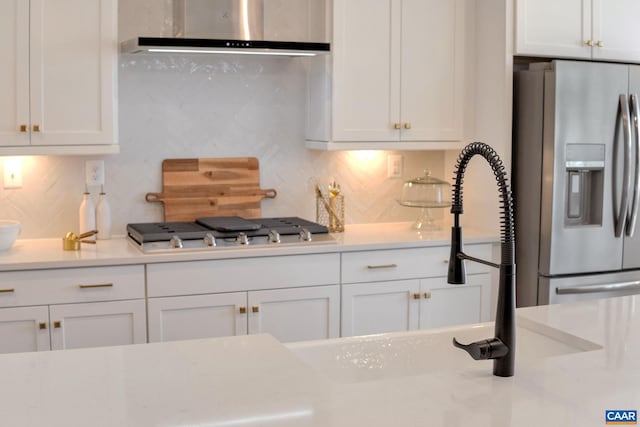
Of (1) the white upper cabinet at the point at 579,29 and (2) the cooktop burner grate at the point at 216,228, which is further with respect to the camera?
(1) the white upper cabinet at the point at 579,29

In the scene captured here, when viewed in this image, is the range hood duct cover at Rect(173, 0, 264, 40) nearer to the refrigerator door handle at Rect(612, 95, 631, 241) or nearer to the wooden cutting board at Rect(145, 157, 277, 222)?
the wooden cutting board at Rect(145, 157, 277, 222)

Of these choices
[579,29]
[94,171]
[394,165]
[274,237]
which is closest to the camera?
[274,237]

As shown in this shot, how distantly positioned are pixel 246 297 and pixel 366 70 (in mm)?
1254

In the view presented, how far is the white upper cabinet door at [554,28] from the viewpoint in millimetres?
4051

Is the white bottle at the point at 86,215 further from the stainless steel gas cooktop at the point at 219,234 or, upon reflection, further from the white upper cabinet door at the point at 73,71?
the white upper cabinet door at the point at 73,71

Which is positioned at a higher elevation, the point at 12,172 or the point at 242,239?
the point at 12,172

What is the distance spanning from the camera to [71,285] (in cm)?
336

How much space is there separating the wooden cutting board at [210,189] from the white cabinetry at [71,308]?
2.46 feet

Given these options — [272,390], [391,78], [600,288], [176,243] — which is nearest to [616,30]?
[391,78]

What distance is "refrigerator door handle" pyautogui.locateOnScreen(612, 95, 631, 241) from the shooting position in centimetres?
404

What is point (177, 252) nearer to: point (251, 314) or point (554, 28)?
point (251, 314)

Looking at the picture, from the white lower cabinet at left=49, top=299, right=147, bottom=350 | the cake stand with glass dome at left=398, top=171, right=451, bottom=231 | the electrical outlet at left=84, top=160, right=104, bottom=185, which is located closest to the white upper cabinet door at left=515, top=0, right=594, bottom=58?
the cake stand with glass dome at left=398, top=171, right=451, bottom=231

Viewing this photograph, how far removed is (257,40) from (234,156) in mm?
629

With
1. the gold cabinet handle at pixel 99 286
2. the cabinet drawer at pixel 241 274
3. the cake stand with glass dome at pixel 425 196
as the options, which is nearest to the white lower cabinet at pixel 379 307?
the cabinet drawer at pixel 241 274
